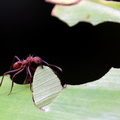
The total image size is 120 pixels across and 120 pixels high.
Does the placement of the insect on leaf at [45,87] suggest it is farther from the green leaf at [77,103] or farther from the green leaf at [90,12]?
the green leaf at [90,12]

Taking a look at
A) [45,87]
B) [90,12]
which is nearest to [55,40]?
[90,12]

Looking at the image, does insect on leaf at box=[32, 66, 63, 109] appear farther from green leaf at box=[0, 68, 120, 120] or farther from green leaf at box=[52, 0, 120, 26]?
green leaf at box=[52, 0, 120, 26]

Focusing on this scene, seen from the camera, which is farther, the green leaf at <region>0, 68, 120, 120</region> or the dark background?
the dark background

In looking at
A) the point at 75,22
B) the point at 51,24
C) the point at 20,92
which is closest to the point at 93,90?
the point at 20,92

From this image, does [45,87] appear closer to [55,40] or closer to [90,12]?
[90,12]

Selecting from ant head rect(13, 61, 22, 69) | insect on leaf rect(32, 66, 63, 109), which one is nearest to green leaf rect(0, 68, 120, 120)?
insect on leaf rect(32, 66, 63, 109)

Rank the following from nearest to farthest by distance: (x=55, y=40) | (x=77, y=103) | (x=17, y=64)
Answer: (x=77, y=103) → (x=17, y=64) → (x=55, y=40)
